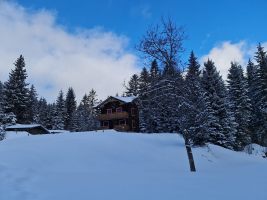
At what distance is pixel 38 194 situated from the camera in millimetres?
9109

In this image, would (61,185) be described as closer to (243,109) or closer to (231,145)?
(231,145)

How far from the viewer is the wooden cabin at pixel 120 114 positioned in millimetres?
57969

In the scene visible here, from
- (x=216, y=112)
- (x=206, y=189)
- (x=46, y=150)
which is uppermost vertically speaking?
(x=216, y=112)

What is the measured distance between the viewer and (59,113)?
74938mm

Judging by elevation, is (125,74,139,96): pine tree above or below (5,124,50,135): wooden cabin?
above

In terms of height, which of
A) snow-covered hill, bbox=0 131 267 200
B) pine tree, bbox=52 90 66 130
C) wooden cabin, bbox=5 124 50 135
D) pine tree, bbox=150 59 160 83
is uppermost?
pine tree, bbox=52 90 66 130

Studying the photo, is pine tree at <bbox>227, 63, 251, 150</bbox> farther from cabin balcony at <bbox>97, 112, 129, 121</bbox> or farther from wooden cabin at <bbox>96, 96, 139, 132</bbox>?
cabin balcony at <bbox>97, 112, 129, 121</bbox>

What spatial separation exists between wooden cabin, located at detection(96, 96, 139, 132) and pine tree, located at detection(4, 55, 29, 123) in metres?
14.1

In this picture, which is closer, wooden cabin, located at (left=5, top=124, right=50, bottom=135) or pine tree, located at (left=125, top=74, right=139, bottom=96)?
wooden cabin, located at (left=5, top=124, right=50, bottom=135)

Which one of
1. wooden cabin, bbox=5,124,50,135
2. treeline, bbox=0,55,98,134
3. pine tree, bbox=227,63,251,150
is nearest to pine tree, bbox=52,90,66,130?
treeline, bbox=0,55,98,134

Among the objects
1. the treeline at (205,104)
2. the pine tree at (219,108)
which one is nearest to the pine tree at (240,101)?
the treeline at (205,104)

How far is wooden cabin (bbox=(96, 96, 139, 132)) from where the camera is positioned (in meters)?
58.0

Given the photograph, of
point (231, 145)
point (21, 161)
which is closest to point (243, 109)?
point (231, 145)

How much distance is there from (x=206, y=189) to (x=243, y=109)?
154ft
